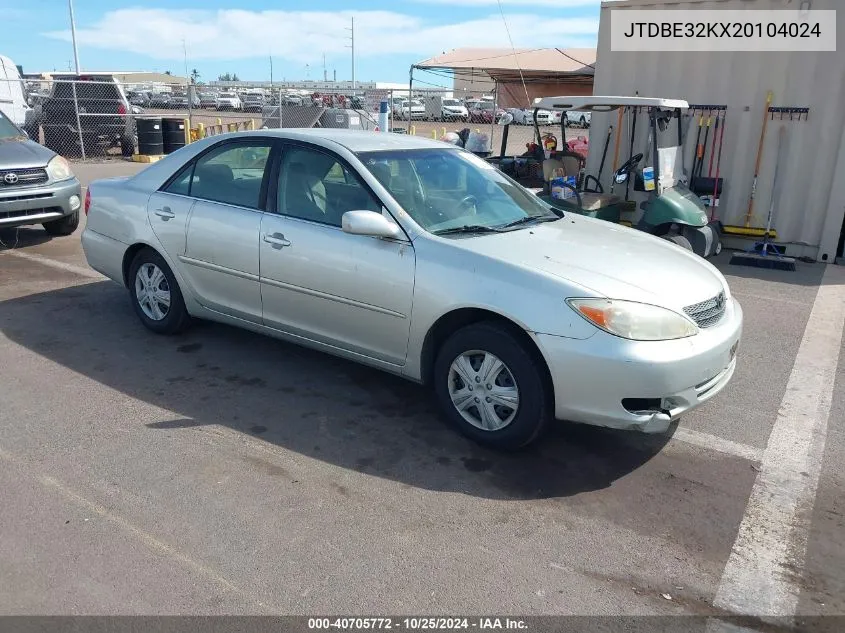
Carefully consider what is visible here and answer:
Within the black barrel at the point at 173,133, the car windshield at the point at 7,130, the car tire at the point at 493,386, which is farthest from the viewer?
the black barrel at the point at 173,133

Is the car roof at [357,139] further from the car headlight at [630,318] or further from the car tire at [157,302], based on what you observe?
the car headlight at [630,318]

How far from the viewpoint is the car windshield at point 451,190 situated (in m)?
4.35

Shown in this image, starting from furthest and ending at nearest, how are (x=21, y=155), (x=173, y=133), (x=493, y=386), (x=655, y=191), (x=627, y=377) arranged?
(x=173, y=133), (x=655, y=191), (x=21, y=155), (x=493, y=386), (x=627, y=377)

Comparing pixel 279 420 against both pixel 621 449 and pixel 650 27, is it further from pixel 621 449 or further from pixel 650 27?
pixel 650 27

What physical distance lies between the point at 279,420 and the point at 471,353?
4.08ft

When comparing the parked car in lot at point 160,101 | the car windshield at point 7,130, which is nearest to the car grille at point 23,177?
the car windshield at point 7,130

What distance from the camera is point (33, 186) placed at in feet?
27.1

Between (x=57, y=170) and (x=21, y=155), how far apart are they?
1.31 feet

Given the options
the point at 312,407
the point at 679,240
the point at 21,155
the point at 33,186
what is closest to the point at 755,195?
the point at 679,240

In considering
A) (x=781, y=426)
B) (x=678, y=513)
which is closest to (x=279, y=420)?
(x=678, y=513)

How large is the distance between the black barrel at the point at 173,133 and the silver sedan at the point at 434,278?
13.2 m

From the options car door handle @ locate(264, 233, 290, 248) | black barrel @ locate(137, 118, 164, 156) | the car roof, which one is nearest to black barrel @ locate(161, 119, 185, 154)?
black barrel @ locate(137, 118, 164, 156)

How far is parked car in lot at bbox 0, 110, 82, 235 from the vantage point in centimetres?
805

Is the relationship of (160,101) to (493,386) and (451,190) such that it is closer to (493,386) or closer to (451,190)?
(451,190)
